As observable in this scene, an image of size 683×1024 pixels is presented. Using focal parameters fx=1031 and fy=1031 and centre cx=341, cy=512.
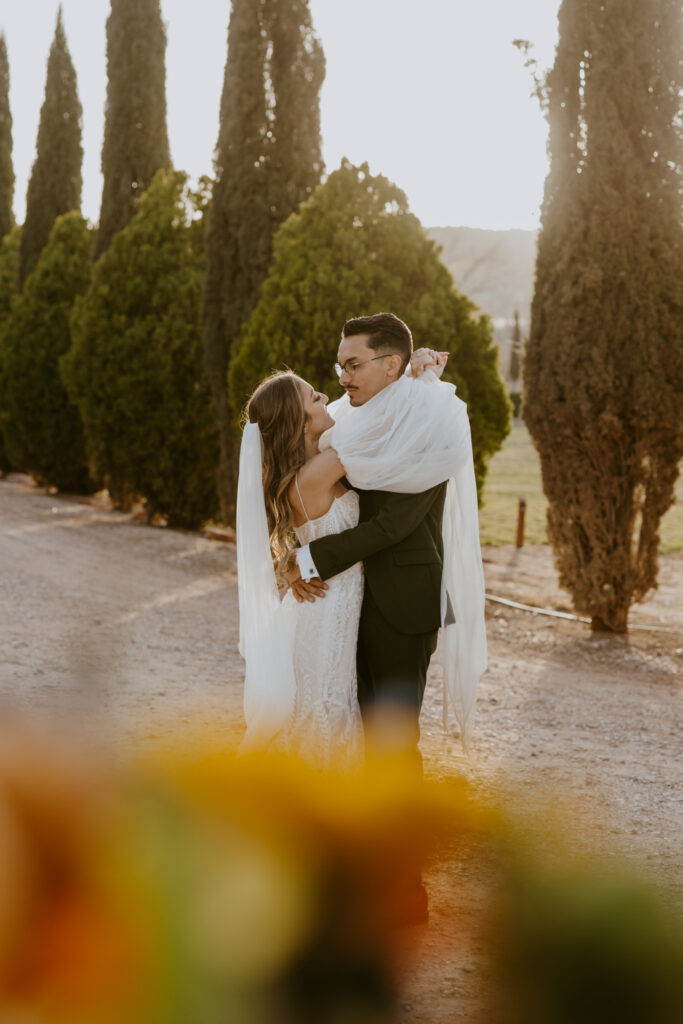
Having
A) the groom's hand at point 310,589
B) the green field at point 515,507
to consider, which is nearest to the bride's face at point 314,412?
the groom's hand at point 310,589

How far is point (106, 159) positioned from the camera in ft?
65.4

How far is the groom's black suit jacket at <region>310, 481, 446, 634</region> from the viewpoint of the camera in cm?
346

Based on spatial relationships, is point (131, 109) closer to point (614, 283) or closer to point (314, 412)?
point (614, 283)

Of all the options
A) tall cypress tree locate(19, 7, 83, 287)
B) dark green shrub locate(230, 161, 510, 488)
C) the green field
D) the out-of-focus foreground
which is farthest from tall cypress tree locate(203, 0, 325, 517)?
tall cypress tree locate(19, 7, 83, 287)

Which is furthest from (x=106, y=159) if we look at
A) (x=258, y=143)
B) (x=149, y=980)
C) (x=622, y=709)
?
(x=149, y=980)

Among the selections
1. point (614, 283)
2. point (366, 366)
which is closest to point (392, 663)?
point (366, 366)

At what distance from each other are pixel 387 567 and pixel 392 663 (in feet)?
1.10

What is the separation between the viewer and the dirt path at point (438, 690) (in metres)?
4.28

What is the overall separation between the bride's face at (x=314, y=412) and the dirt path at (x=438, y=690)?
1697 millimetres

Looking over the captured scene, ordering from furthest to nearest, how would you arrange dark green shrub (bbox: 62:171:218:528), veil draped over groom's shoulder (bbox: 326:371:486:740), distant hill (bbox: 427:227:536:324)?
distant hill (bbox: 427:227:536:324) < dark green shrub (bbox: 62:171:218:528) < veil draped over groom's shoulder (bbox: 326:371:486:740)

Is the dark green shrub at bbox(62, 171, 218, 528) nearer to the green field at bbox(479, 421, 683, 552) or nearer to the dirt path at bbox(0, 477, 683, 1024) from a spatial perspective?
the dirt path at bbox(0, 477, 683, 1024)

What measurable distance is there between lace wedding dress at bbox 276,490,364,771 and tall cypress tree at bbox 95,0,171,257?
16980 millimetres

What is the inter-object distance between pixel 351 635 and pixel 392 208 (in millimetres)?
8740

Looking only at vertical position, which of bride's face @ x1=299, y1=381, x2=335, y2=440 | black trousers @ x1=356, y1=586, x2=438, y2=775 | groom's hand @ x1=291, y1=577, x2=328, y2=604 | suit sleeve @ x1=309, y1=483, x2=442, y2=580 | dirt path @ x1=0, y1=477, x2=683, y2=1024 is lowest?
dirt path @ x1=0, y1=477, x2=683, y2=1024
